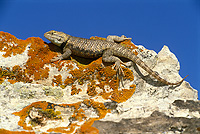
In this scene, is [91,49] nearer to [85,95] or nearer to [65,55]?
[65,55]

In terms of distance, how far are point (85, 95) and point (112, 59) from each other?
6.56 feet

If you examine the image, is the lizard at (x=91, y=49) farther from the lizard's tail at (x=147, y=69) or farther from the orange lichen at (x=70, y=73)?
the orange lichen at (x=70, y=73)

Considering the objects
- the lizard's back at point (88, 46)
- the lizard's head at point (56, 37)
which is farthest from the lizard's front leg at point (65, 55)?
the lizard's head at point (56, 37)

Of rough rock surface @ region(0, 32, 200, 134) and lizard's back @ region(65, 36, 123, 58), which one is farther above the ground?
lizard's back @ region(65, 36, 123, 58)

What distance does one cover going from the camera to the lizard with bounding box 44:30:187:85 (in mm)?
9422

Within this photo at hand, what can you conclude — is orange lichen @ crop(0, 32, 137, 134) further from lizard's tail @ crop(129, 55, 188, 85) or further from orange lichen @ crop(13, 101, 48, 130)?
orange lichen @ crop(13, 101, 48, 130)

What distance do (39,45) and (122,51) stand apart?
3817 millimetres

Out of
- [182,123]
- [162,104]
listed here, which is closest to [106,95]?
[162,104]

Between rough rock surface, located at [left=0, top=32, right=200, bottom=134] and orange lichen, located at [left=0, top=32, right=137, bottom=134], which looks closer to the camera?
rough rock surface, located at [left=0, top=32, right=200, bottom=134]

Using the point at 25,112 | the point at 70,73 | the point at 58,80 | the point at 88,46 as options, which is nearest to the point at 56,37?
the point at 88,46

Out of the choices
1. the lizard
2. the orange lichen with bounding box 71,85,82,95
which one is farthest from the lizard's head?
the orange lichen with bounding box 71,85,82,95

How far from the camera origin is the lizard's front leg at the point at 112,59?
9.09m

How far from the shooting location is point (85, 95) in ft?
28.8

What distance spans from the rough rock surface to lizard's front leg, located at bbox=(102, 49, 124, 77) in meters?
0.27
